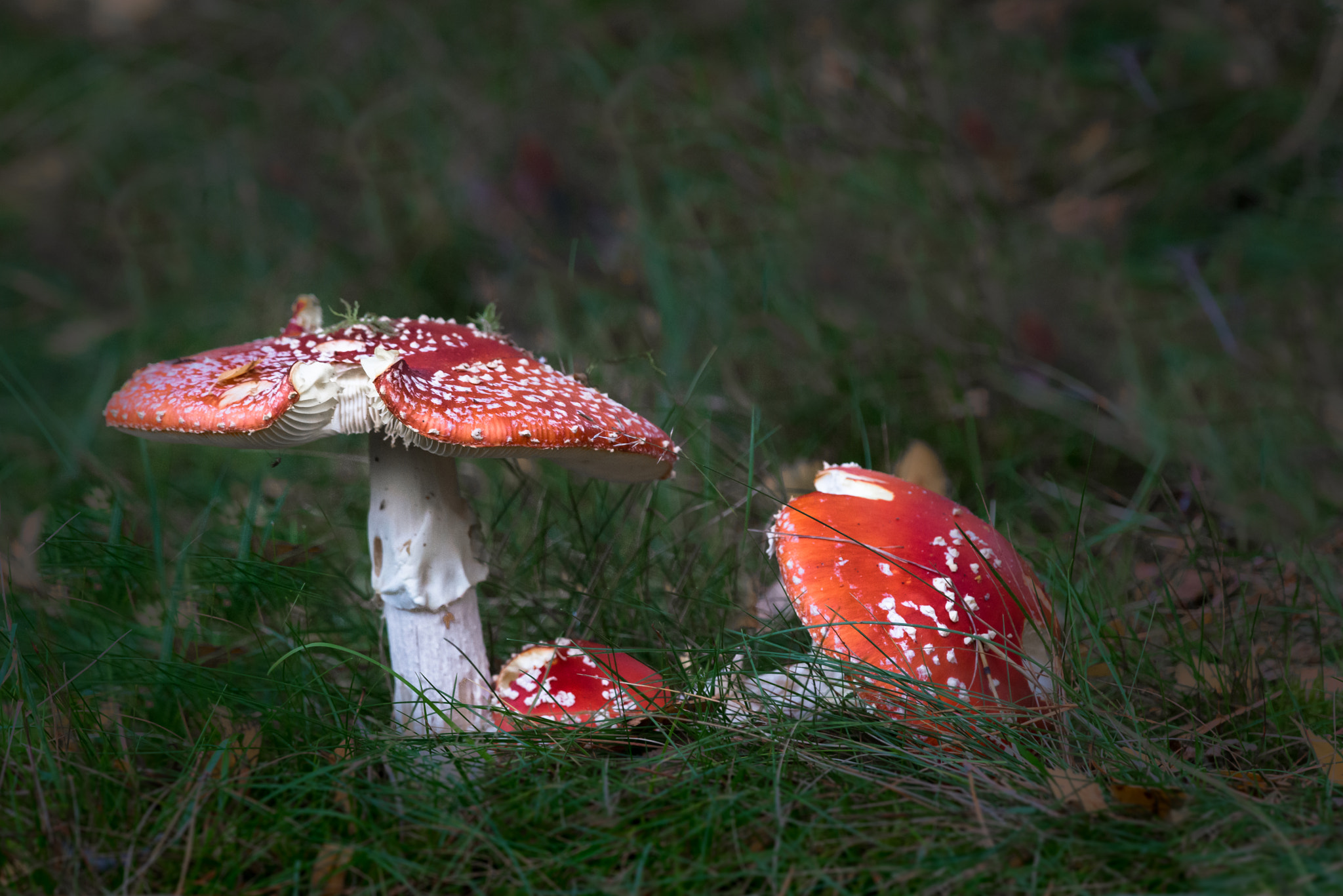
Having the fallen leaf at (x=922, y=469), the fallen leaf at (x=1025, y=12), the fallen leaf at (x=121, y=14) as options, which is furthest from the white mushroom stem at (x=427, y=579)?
the fallen leaf at (x=121, y=14)

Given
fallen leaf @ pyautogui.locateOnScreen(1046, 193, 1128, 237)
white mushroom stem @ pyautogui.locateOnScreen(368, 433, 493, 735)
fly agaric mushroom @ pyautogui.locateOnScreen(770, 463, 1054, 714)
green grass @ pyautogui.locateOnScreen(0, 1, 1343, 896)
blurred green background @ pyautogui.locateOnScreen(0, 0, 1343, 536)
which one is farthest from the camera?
fallen leaf @ pyautogui.locateOnScreen(1046, 193, 1128, 237)

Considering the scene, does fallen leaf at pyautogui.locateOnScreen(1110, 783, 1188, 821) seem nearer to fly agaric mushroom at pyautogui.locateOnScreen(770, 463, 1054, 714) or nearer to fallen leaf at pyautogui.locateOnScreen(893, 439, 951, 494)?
fly agaric mushroom at pyautogui.locateOnScreen(770, 463, 1054, 714)

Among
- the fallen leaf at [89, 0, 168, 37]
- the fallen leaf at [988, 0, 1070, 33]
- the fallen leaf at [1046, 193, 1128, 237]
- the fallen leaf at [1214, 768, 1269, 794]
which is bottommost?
the fallen leaf at [1214, 768, 1269, 794]

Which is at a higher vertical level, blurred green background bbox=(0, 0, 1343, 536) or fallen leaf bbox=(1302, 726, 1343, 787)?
blurred green background bbox=(0, 0, 1343, 536)

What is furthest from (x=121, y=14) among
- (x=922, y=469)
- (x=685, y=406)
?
(x=922, y=469)

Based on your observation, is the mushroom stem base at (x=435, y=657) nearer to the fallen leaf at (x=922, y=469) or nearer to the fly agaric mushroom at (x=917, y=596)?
the fly agaric mushroom at (x=917, y=596)

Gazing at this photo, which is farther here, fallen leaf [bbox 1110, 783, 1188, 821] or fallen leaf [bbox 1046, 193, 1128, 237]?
fallen leaf [bbox 1046, 193, 1128, 237]

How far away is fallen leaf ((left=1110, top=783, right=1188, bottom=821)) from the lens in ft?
5.42

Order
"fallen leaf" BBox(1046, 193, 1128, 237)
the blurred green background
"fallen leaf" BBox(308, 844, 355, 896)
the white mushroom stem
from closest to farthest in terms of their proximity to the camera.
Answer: "fallen leaf" BBox(308, 844, 355, 896)
the white mushroom stem
the blurred green background
"fallen leaf" BBox(1046, 193, 1128, 237)

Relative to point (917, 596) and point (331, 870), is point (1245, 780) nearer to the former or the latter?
point (917, 596)

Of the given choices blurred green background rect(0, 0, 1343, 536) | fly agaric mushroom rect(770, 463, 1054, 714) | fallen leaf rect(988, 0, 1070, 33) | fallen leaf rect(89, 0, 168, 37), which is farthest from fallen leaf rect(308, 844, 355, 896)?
fallen leaf rect(89, 0, 168, 37)

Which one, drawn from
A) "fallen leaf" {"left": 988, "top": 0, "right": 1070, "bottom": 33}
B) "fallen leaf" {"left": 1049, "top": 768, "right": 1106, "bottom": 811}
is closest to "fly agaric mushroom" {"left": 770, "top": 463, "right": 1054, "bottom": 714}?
"fallen leaf" {"left": 1049, "top": 768, "right": 1106, "bottom": 811}

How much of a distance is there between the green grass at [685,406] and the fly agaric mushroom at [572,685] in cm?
12

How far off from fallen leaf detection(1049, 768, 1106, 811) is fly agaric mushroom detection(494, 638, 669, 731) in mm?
834
